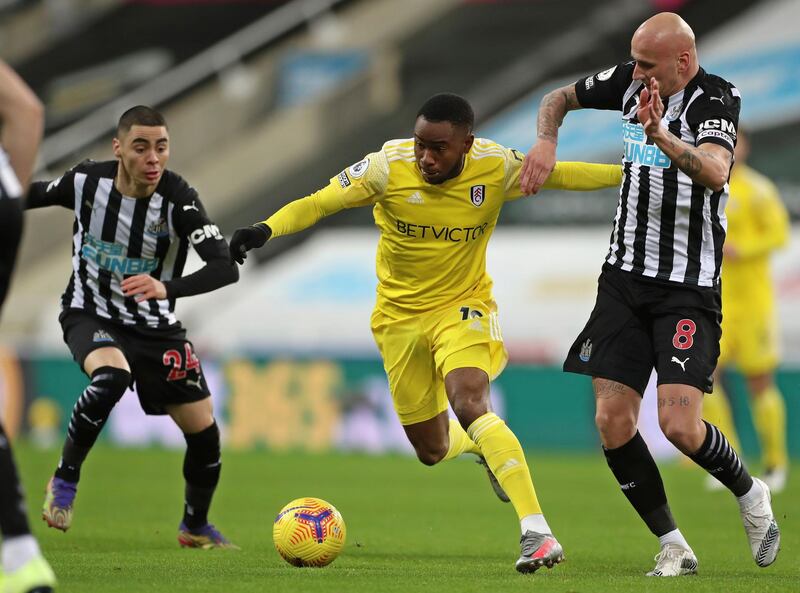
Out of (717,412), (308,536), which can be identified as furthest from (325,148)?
(308,536)

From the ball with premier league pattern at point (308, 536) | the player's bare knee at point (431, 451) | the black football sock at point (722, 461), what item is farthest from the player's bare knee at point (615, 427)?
the player's bare knee at point (431, 451)

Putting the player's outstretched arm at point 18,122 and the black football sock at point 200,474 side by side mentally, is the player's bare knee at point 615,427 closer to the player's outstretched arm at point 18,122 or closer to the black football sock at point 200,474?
the black football sock at point 200,474

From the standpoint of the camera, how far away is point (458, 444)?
A: 809 cm

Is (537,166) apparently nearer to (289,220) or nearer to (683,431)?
(289,220)

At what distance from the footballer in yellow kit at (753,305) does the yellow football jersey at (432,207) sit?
5011 mm

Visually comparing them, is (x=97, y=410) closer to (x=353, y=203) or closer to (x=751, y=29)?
(x=353, y=203)

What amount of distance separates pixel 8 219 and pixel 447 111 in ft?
8.41

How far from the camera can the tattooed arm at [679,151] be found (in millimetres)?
5914

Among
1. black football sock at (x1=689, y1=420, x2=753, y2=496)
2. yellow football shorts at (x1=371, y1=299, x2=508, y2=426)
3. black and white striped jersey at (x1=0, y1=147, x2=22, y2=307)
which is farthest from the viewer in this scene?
yellow football shorts at (x1=371, y1=299, x2=508, y2=426)

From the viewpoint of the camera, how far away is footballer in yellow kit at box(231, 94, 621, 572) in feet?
21.9

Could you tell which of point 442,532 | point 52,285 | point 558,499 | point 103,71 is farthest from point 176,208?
point 103,71

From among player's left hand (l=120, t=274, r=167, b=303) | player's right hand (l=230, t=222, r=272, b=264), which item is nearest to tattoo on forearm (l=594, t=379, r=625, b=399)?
player's right hand (l=230, t=222, r=272, b=264)

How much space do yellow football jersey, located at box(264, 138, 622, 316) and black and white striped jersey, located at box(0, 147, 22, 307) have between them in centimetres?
197

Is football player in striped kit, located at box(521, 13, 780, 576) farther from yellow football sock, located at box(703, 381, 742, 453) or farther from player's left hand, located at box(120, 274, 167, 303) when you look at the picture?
yellow football sock, located at box(703, 381, 742, 453)
